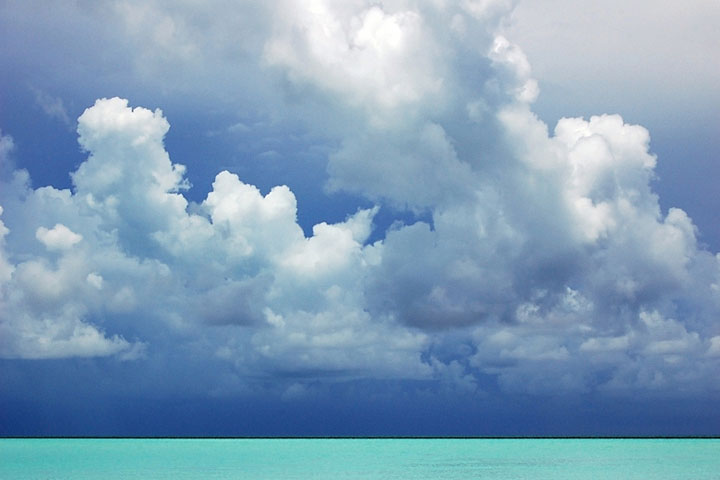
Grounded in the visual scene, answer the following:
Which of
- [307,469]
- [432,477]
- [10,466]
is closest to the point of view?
[432,477]

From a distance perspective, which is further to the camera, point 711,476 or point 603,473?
point 603,473

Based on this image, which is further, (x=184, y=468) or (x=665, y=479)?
(x=184, y=468)

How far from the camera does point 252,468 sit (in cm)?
4878

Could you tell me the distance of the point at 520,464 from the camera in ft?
174

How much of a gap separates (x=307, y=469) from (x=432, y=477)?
842 centimetres

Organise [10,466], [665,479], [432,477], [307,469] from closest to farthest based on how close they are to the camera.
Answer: [665,479]
[432,477]
[307,469]
[10,466]

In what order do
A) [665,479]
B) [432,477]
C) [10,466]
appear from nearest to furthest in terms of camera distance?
1. [665,479]
2. [432,477]
3. [10,466]

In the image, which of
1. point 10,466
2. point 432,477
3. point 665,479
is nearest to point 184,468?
point 10,466

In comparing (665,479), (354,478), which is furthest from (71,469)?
(665,479)

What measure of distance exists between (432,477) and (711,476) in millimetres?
13271

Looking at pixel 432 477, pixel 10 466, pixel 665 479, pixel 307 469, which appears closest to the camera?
pixel 665 479

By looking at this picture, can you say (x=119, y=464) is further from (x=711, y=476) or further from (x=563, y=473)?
(x=711, y=476)

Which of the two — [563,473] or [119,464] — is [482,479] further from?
[119,464]

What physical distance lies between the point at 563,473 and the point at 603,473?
1999mm
